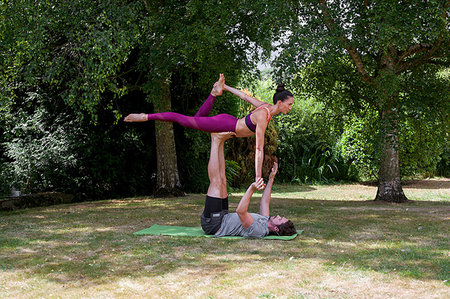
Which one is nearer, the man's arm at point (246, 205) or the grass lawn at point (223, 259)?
the grass lawn at point (223, 259)


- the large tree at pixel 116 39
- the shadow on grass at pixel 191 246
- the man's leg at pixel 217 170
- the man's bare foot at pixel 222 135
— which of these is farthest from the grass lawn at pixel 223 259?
the large tree at pixel 116 39

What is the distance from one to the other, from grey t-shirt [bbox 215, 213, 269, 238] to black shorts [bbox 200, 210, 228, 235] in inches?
2.0

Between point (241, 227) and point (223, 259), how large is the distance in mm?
1374

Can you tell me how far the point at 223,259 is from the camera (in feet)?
16.5

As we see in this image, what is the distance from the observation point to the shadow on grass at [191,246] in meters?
4.64

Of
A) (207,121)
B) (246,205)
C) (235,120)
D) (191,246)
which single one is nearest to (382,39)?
(235,120)

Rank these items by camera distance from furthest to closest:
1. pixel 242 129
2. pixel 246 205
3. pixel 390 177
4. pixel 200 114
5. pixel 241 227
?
1. pixel 390 177
2. pixel 200 114
3. pixel 242 129
4. pixel 241 227
5. pixel 246 205

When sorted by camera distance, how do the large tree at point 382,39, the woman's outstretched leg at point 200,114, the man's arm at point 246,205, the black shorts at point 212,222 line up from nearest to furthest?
the man's arm at point 246,205 < the black shorts at point 212,222 < the woman's outstretched leg at point 200,114 < the large tree at point 382,39

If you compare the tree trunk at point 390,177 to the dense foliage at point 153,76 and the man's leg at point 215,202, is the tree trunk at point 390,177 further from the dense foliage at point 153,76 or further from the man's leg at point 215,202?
the man's leg at point 215,202

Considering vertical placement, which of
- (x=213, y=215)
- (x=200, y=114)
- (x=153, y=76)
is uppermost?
(x=153, y=76)

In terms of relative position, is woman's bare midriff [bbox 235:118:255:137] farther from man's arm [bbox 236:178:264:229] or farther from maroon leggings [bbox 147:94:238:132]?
man's arm [bbox 236:178:264:229]

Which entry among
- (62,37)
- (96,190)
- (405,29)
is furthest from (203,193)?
(405,29)

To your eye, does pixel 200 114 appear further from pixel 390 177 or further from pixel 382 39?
pixel 390 177

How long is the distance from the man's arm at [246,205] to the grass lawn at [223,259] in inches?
11.1
